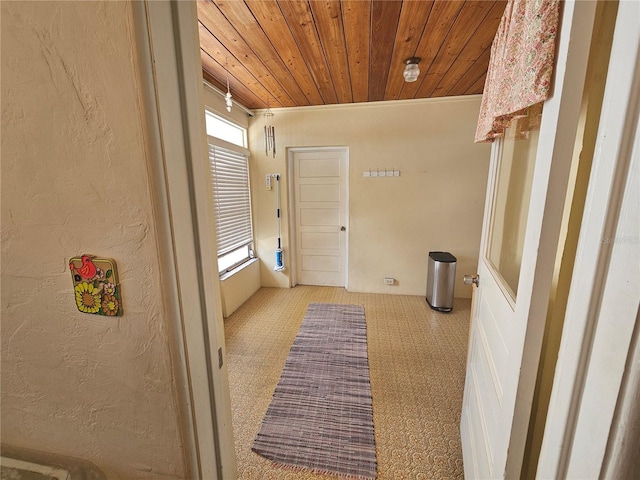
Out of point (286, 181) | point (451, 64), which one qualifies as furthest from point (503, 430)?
point (286, 181)

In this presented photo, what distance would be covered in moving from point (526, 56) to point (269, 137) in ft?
10.2

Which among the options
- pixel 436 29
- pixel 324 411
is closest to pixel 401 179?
pixel 436 29

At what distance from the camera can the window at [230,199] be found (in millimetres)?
2769

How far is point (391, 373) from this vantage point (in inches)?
80.9

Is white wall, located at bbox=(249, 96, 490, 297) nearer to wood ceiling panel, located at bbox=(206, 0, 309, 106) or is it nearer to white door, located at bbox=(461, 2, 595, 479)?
wood ceiling panel, located at bbox=(206, 0, 309, 106)

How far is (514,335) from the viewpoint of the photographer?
695mm

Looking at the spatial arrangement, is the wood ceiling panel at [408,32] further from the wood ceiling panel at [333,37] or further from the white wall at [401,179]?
the white wall at [401,179]

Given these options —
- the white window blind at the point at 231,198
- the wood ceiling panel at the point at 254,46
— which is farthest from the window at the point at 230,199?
the wood ceiling panel at the point at 254,46

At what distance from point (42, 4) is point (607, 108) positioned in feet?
3.40

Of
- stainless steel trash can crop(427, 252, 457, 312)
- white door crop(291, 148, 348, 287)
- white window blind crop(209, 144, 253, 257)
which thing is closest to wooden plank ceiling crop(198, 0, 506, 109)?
white window blind crop(209, 144, 253, 257)

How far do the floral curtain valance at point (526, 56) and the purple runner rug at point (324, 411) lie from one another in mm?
1734

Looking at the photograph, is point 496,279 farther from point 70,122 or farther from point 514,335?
point 70,122

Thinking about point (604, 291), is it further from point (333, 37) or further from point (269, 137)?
point (269, 137)

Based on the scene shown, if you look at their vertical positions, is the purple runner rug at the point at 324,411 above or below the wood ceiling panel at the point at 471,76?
below
